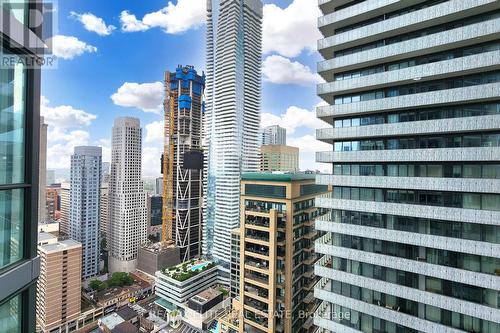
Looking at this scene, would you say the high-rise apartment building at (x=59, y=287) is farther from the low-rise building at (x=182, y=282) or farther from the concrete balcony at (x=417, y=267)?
the concrete balcony at (x=417, y=267)

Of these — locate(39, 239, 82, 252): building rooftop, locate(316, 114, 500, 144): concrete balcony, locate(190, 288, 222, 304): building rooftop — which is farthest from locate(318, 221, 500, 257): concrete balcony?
locate(39, 239, 82, 252): building rooftop

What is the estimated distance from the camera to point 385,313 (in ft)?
56.0

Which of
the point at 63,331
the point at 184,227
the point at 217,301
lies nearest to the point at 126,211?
the point at 184,227

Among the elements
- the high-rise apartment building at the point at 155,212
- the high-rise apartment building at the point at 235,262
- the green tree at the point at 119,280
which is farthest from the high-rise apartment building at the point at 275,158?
the green tree at the point at 119,280

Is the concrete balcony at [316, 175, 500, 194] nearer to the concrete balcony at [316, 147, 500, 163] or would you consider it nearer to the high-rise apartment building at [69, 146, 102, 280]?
the concrete balcony at [316, 147, 500, 163]

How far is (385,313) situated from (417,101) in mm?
14926

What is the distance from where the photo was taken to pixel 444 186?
15484 mm

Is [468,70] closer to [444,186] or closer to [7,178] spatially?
[444,186]

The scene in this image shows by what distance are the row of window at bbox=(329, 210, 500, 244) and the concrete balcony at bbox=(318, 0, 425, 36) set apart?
50.4ft

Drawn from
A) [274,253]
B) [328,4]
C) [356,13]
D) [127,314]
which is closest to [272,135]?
[127,314]

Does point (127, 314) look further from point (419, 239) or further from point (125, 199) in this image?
point (419, 239)

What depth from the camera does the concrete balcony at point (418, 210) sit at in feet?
46.9

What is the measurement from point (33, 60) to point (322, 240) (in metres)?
22.1

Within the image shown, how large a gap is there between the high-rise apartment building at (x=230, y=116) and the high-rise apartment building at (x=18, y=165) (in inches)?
2966
